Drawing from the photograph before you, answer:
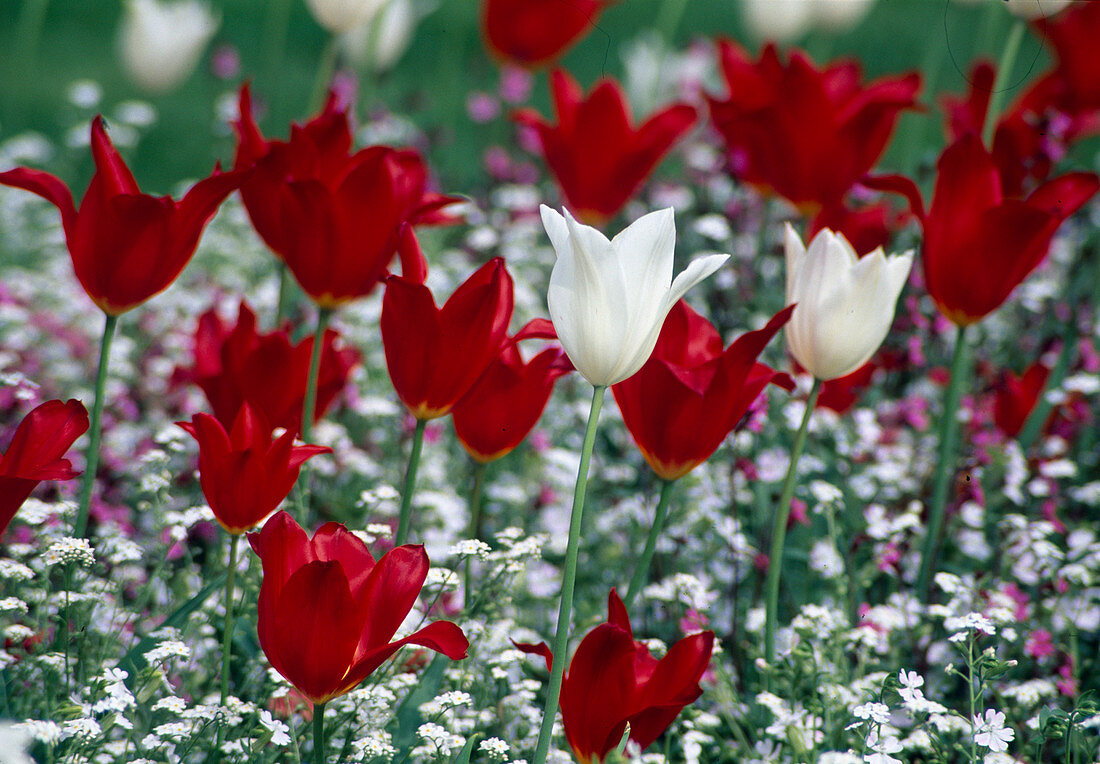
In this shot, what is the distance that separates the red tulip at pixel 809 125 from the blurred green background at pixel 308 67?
35.9 inches

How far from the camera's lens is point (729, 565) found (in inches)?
70.4

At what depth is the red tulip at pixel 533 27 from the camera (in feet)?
7.82

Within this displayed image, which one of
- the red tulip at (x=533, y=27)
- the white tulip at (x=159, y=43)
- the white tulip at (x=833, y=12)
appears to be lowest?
the red tulip at (x=533, y=27)

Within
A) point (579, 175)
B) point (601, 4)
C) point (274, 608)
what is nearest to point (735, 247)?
point (601, 4)

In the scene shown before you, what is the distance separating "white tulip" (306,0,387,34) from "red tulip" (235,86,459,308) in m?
0.78

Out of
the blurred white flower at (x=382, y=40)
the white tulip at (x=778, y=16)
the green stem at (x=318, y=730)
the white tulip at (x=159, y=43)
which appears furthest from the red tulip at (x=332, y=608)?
the white tulip at (x=778, y=16)

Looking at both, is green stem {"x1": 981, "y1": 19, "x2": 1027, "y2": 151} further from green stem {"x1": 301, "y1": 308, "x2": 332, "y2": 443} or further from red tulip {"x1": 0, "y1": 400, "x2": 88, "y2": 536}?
red tulip {"x1": 0, "y1": 400, "x2": 88, "y2": 536}

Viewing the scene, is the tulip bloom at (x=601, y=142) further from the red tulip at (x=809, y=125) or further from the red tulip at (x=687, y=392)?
the red tulip at (x=687, y=392)

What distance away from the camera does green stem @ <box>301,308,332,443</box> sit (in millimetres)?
1285

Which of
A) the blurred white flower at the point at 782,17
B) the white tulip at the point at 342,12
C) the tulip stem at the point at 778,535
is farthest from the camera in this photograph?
the blurred white flower at the point at 782,17

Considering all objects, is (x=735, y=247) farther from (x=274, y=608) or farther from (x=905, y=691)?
(x=274, y=608)

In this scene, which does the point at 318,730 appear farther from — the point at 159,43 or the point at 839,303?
the point at 159,43

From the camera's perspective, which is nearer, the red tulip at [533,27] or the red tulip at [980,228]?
the red tulip at [980,228]

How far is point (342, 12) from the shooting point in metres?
2.02
